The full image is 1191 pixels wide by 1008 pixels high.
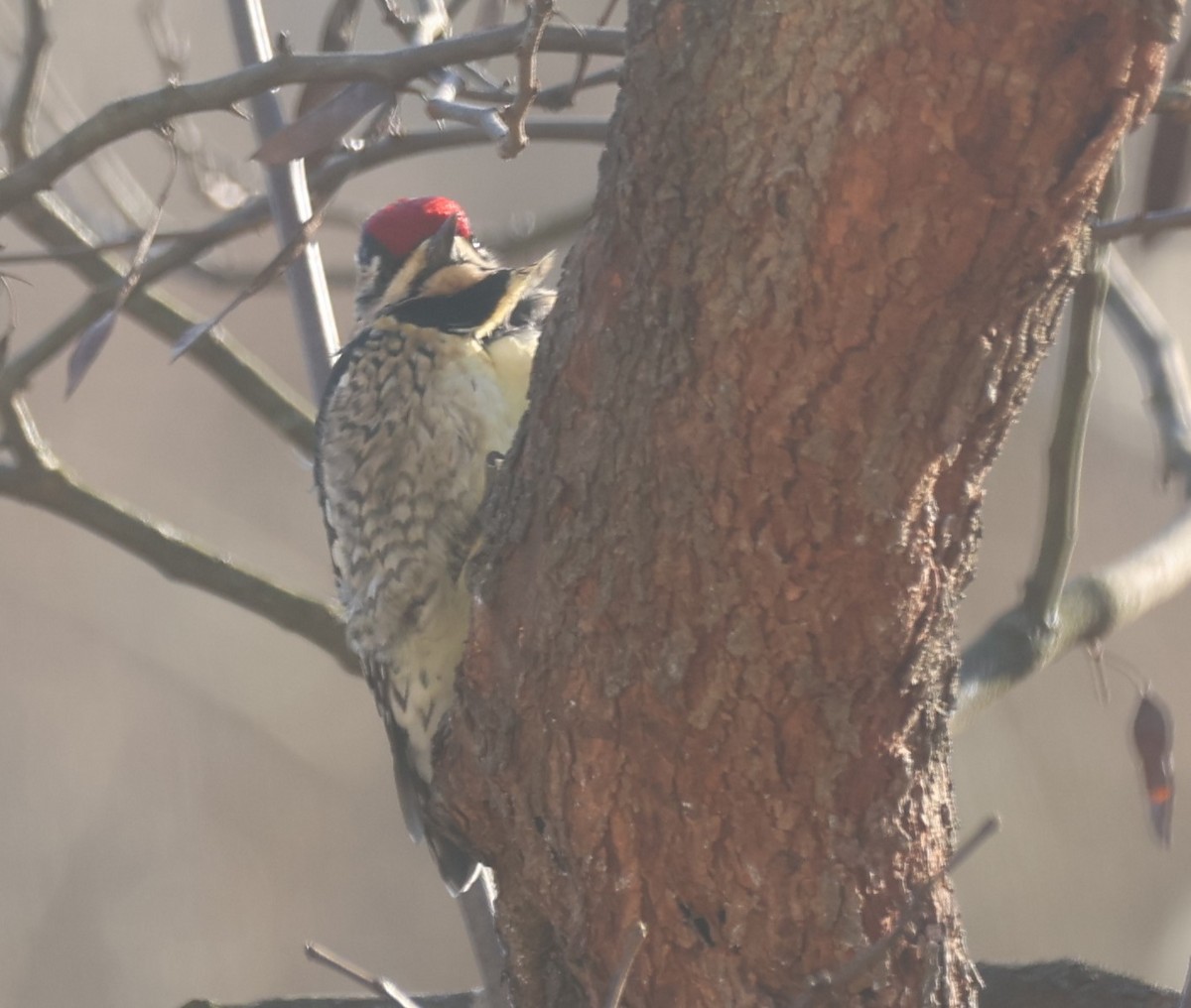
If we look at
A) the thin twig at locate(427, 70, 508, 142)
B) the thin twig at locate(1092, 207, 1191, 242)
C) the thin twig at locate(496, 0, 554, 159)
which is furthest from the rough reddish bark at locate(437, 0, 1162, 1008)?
the thin twig at locate(1092, 207, 1191, 242)

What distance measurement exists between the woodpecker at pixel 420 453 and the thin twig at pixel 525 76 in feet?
2.60

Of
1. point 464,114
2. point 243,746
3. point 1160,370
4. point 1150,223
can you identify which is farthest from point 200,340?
point 243,746

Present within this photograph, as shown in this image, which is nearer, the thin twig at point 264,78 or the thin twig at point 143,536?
the thin twig at point 264,78

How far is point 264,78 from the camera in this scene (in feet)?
6.12

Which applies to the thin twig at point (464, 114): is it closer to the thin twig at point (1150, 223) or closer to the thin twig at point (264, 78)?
the thin twig at point (264, 78)

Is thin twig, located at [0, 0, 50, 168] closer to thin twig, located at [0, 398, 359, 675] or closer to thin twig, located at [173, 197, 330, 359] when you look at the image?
thin twig, located at [0, 398, 359, 675]

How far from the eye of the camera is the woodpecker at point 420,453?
99.2 inches

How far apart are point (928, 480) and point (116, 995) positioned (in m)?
5.93

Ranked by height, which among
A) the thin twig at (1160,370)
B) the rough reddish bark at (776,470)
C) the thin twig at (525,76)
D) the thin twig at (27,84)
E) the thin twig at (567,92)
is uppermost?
the thin twig at (27,84)

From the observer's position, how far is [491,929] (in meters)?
2.52

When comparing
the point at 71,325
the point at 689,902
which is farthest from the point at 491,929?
the point at 71,325

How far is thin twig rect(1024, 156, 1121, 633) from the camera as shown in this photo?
259cm

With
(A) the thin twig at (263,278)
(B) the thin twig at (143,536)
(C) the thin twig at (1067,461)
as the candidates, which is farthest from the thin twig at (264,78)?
(C) the thin twig at (1067,461)

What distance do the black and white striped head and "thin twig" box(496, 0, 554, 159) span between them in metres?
0.97
